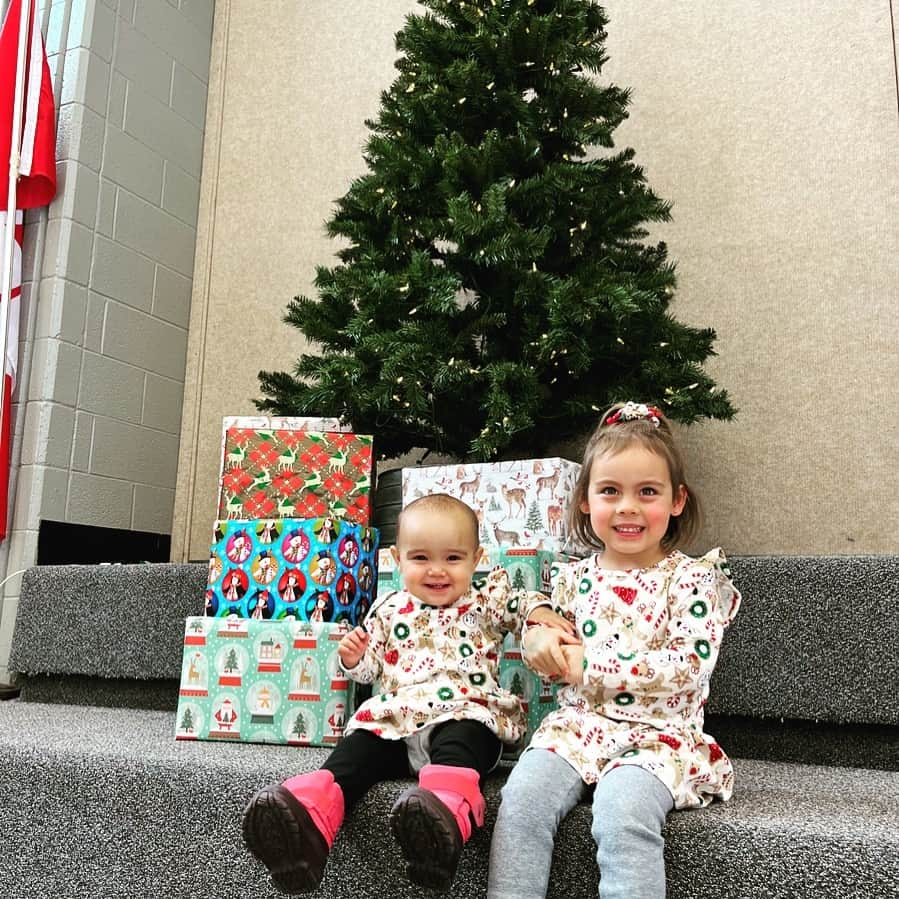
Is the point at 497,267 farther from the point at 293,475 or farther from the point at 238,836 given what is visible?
the point at 238,836

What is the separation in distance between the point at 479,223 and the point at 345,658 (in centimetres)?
90

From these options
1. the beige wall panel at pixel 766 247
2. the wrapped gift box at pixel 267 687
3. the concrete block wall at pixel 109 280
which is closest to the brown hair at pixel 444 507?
the wrapped gift box at pixel 267 687

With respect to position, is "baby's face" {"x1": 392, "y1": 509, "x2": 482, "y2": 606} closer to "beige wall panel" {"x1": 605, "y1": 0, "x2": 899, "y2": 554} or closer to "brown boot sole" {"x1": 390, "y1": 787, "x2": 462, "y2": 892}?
"brown boot sole" {"x1": 390, "y1": 787, "x2": 462, "y2": 892}

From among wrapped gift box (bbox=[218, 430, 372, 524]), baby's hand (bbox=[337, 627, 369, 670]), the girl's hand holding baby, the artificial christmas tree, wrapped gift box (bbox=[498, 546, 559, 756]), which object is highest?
the artificial christmas tree

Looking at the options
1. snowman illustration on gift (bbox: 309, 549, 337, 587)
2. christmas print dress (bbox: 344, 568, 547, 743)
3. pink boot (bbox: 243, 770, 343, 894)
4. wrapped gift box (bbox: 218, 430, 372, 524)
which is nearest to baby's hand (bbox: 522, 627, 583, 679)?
christmas print dress (bbox: 344, 568, 547, 743)

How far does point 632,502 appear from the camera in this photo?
48.1 inches

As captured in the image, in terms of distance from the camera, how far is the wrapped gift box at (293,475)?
1.84 metres

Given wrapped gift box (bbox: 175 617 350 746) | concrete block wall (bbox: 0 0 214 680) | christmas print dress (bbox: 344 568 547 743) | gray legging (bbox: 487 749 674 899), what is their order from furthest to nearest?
concrete block wall (bbox: 0 0 214 680) < wrapped gift box (bbox: 175 617 350 746) < christmas print dress (bbox: 344 568 547 743) < gray legging (bbox: 487 749 674 899)

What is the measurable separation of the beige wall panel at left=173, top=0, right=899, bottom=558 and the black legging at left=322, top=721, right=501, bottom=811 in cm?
118

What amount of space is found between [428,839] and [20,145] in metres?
2.26

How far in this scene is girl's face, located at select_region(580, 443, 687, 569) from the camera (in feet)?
4.01

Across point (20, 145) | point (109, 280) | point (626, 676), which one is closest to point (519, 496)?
point (626, 676)

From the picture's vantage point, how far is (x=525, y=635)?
1.24 m

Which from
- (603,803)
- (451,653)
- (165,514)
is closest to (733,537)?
(451,653)
